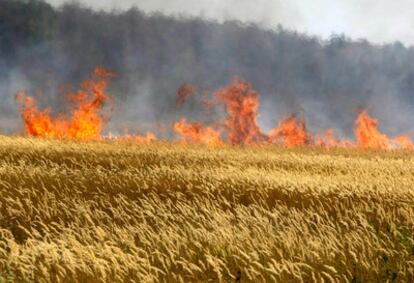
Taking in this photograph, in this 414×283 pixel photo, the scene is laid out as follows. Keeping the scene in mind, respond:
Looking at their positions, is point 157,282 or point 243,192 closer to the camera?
point 157,282

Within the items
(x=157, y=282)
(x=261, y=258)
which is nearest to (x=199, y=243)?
(x=261, y=258)

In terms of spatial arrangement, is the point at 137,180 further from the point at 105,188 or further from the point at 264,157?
the point at 264,157

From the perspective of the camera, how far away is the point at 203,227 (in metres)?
6.93

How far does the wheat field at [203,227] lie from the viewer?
5.44 meters

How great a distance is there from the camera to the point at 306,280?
534 cm

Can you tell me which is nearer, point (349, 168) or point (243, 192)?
point (243, 192)

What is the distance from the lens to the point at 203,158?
2120cm

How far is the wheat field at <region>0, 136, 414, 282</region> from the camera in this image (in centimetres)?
544

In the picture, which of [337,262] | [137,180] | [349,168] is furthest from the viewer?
[349,168]

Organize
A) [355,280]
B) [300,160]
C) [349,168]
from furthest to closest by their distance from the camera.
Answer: [300,160]
[349,168]
[355,280]

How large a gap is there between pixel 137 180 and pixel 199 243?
7.38 m

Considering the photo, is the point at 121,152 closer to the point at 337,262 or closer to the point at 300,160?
the point at 300,160

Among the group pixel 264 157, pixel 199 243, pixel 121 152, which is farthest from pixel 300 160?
pixel 199 243

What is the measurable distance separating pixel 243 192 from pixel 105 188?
2777mm
